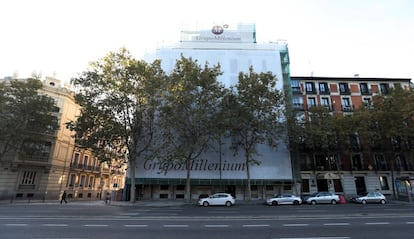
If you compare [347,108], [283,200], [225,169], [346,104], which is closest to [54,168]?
[225,169]

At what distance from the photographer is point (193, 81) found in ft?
89.0

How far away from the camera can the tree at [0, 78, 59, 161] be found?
2703cm

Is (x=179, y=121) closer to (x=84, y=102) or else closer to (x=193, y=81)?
(x=193, y=81)

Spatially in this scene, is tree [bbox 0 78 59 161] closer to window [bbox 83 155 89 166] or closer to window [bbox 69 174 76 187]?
window [bbox 69 174 76 187]

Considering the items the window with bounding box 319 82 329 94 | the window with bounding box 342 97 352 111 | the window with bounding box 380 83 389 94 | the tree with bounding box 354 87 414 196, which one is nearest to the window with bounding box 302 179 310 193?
the tree with bounding box 354 87 414 196

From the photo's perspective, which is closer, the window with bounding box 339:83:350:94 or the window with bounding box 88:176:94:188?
the window with bounding box 339:83:350:94

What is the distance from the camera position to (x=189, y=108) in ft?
89.3

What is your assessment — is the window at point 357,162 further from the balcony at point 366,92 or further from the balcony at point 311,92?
the balcony at point 311,92

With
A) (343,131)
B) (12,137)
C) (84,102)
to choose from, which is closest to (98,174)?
(12,137)

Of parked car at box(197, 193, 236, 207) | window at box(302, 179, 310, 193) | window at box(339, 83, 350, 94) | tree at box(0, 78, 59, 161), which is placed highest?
window at box(339, 83, 350, 94)

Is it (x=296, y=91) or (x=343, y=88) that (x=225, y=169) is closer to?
(x=296, y=91)

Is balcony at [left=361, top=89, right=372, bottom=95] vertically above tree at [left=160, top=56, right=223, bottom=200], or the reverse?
balcony at [left=361, top=89, right=372, bottom=95]

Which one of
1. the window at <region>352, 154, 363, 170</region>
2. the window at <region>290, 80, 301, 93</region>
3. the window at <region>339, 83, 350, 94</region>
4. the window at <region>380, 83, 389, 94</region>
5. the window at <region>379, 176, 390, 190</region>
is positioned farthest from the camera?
the window at <region>339, 83, 350, 94</region>

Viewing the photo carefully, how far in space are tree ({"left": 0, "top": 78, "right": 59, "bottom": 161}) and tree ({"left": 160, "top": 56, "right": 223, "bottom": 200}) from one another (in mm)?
15291
